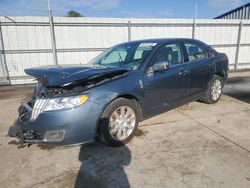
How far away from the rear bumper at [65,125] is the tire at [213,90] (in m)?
3.08

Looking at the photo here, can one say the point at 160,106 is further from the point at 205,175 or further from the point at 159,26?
the point at 159,26

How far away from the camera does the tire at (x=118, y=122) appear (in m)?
3.14

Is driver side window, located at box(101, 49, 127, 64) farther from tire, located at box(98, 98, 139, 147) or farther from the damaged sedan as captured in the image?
tire, located at box(98, 98, 139, 147)

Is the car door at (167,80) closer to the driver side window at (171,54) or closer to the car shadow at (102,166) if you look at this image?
the driver side window at (171,54)

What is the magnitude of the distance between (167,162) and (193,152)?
48 centimetres

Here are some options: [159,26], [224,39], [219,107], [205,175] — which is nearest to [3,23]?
[159,26]

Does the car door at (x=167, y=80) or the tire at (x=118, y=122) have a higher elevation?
the car door at (x=167, y=80)

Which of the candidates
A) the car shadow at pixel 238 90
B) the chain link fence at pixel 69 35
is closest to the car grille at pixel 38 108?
the car shadow at pixel 238 90

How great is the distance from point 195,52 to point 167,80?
126cm

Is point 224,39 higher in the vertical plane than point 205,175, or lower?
higher

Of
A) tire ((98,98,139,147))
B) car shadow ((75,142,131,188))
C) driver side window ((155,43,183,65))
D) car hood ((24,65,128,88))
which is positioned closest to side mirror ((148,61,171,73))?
driver side window ((155,43,183,65))

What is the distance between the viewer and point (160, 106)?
156 inches

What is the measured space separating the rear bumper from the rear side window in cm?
249

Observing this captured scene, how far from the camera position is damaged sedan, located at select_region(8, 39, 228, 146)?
112 inches
